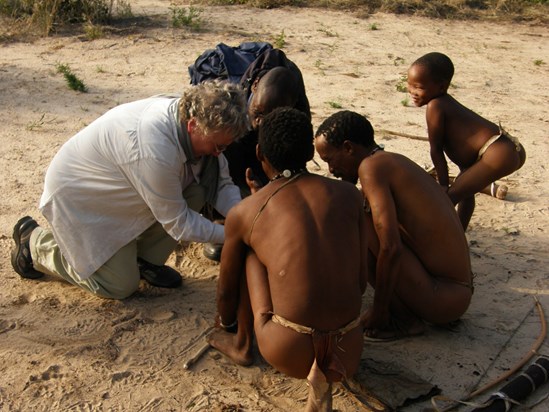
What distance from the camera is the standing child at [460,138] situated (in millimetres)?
4348

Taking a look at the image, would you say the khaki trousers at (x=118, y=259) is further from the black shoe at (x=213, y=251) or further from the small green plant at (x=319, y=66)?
the small green plant at (x=319, y=66)

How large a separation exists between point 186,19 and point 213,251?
498 centimetres

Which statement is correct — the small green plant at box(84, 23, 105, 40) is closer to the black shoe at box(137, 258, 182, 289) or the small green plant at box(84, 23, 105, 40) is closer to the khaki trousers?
the khaki trousers

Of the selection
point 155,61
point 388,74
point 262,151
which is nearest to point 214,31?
point 155,61

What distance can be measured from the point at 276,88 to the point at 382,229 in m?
1.19

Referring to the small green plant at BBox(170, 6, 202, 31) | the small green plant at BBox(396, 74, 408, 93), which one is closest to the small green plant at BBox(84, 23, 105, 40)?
the small green plant at BBox(170, 6, 202, 31)

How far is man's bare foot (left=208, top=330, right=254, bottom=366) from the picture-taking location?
3359 millimetres

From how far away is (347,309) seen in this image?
2.83 metres

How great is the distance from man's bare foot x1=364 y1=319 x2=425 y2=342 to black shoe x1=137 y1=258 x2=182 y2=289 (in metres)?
1.12

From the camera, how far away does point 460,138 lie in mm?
4453

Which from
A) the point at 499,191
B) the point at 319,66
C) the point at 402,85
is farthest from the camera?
the point at 319,66

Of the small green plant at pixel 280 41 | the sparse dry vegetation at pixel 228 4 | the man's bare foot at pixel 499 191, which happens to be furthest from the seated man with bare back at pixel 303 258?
the sparse dry vegetation at pixel 228 4

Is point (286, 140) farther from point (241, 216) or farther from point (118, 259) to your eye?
point (118, 259)

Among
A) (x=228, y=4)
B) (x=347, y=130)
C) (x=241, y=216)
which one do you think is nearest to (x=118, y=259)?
(x=241, y=216)
